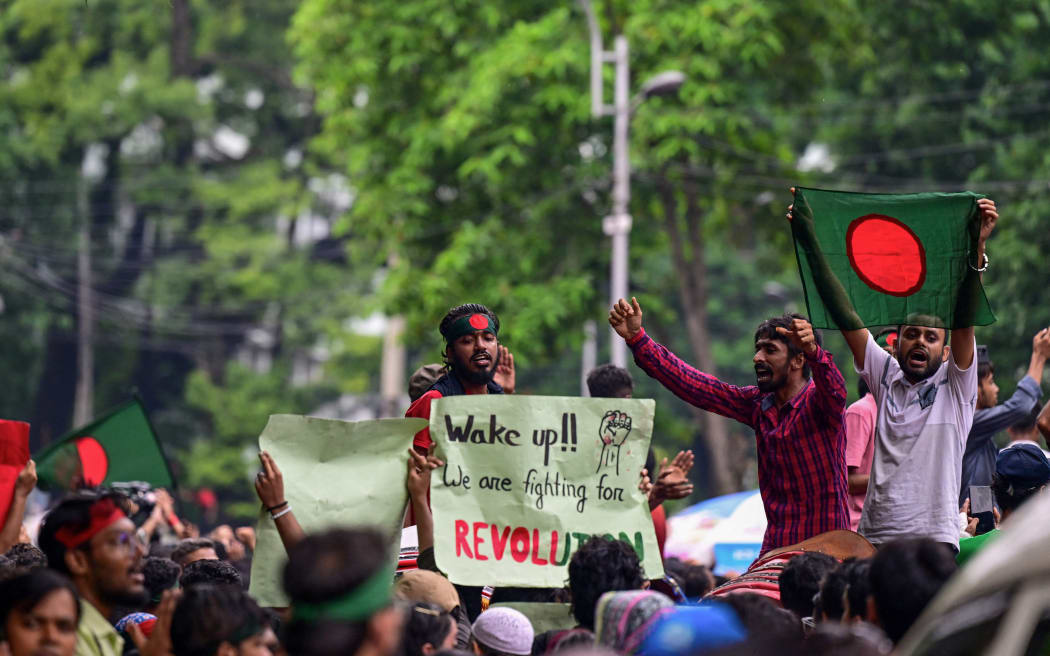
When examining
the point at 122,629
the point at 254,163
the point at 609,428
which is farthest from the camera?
the point at 254,163

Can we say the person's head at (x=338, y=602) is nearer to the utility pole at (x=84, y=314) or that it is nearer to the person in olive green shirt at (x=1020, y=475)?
the person in olive green shirt at (x=1020, y=475)

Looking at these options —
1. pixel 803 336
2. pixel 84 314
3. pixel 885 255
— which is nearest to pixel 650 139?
pixel 885 255

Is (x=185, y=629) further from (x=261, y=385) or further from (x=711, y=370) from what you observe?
(x=261, y=385)

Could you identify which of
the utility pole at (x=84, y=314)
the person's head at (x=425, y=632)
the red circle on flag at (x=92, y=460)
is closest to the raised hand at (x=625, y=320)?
the person's head at (x=425, y=632)

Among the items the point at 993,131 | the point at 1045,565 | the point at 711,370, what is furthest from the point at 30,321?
the point at 1045,565

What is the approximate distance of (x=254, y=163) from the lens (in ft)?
123

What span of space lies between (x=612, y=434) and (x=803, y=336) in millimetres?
992

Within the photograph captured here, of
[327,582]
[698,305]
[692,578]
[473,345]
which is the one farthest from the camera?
[698,305]

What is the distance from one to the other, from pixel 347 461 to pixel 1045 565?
3.64 meters

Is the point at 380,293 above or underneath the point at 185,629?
above

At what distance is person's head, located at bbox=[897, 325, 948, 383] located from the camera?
5887mm

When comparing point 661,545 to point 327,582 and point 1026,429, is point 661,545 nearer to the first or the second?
point 1026,429

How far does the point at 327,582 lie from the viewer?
3.59 meters

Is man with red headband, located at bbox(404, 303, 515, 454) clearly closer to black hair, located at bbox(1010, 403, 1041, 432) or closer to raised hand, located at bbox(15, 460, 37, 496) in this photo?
raised hand, located at bbox(15, 460, 37, 496)
